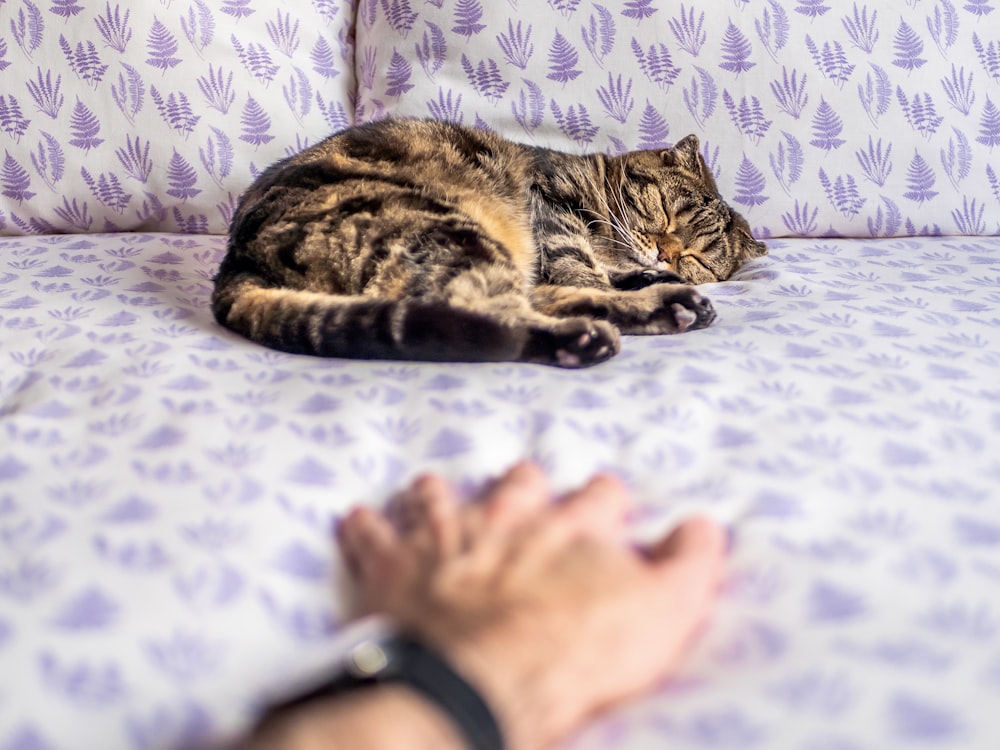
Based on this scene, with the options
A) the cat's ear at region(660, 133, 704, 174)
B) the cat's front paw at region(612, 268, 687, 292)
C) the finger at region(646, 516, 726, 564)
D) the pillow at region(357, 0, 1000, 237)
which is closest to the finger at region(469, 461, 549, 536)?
the finger at region(646, 516, 726, 564)

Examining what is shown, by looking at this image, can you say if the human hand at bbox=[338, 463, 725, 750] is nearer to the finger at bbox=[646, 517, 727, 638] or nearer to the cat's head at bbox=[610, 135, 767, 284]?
the finger at bbox=[646, 517, 727, 638]

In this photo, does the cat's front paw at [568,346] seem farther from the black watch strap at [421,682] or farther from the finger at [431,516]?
the black watch strap at [421,682]

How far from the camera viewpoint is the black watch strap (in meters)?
0.56

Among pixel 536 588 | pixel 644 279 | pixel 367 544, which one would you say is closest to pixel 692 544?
pixel 536 588

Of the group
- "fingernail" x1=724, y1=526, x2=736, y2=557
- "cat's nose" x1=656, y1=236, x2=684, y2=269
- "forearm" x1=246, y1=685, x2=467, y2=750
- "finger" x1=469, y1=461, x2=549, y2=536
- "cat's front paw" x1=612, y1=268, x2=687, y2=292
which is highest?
"forearm" x1=246, y1=685, x2=467, y2=750

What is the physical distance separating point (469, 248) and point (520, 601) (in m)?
0.76

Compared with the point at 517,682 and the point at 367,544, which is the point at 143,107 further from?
the point at 517,682

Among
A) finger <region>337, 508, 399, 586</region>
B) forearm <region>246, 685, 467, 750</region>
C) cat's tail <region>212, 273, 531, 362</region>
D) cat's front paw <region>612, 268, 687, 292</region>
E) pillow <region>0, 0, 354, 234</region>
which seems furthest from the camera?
pillow <region>0, 0, 354, 234</region>

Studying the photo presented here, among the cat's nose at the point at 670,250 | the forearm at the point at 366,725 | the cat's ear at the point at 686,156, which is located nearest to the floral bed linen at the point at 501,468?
the forearm at the point at 366,725

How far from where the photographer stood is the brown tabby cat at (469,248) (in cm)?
113

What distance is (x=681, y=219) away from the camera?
5.87ft

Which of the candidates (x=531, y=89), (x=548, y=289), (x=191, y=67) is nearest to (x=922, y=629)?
(x=548, y=289)

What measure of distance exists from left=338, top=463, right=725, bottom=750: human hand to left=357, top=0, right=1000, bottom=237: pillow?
1.22 meters

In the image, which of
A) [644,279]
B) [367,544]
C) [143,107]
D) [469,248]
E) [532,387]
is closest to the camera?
[367,544]
